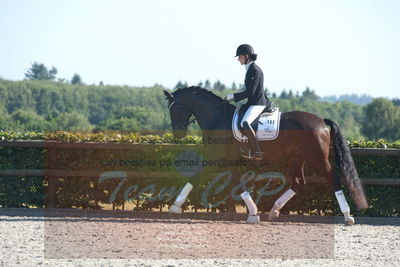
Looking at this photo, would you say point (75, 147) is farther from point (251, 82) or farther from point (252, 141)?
point (251, 82)

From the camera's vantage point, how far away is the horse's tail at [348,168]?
10.4 metres

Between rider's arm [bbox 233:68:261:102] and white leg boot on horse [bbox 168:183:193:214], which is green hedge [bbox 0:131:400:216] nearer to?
white leg boot on horse [bbox 168:183:193:214]

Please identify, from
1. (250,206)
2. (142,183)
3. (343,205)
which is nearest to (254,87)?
(250,206)

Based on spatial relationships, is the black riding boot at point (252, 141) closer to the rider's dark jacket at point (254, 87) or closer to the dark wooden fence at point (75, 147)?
the rider's dark jacket at point (254, 87)

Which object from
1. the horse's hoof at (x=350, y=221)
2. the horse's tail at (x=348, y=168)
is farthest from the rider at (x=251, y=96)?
the horse's hoof at (x=350, y=221)

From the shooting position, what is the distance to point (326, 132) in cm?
1051

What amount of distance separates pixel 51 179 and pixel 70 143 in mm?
718

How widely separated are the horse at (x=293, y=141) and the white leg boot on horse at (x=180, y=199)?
37 millimetres

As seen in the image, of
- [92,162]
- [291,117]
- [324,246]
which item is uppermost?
[291,117]

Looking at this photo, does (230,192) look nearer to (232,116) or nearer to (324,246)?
(232,116)

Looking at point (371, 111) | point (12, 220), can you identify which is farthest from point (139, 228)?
point (371, 111)

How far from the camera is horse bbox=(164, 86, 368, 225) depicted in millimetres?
10430

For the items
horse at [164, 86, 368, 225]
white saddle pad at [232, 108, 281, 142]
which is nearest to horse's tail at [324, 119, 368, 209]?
horse at [164, 86, 368, 225]

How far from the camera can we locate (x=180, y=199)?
425 inches
